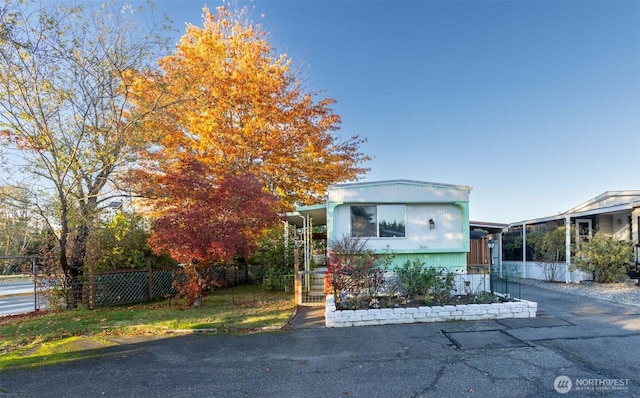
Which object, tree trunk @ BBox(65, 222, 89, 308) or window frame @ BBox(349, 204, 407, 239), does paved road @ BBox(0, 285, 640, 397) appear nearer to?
window frame @ BBox(349, 204, 407, 239)

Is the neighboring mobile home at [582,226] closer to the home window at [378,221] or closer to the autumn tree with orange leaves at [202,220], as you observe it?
the home window at [378,221]

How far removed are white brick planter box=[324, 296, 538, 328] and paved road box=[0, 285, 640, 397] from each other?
0.81ft

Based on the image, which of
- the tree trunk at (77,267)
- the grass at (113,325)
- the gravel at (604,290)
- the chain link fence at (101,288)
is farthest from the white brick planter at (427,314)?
the tree trunk at (77,267)

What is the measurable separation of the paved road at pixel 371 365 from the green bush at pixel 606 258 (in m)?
5.87


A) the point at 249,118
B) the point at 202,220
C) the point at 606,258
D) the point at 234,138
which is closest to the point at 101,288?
the point at 202,220

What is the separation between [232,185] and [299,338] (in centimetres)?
426

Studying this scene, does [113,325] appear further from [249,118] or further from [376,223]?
[249,118]

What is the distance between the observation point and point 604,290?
10.6 meters

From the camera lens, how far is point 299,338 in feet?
20.4

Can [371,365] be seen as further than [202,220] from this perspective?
No

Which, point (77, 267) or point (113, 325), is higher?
point (77, 267)

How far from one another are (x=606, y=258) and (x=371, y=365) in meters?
11.1

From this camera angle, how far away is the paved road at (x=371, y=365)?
3990mm

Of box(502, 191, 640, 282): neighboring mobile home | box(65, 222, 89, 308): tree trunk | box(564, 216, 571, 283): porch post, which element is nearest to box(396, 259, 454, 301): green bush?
box(502, 191, 640, 282): neighboring mobile home
